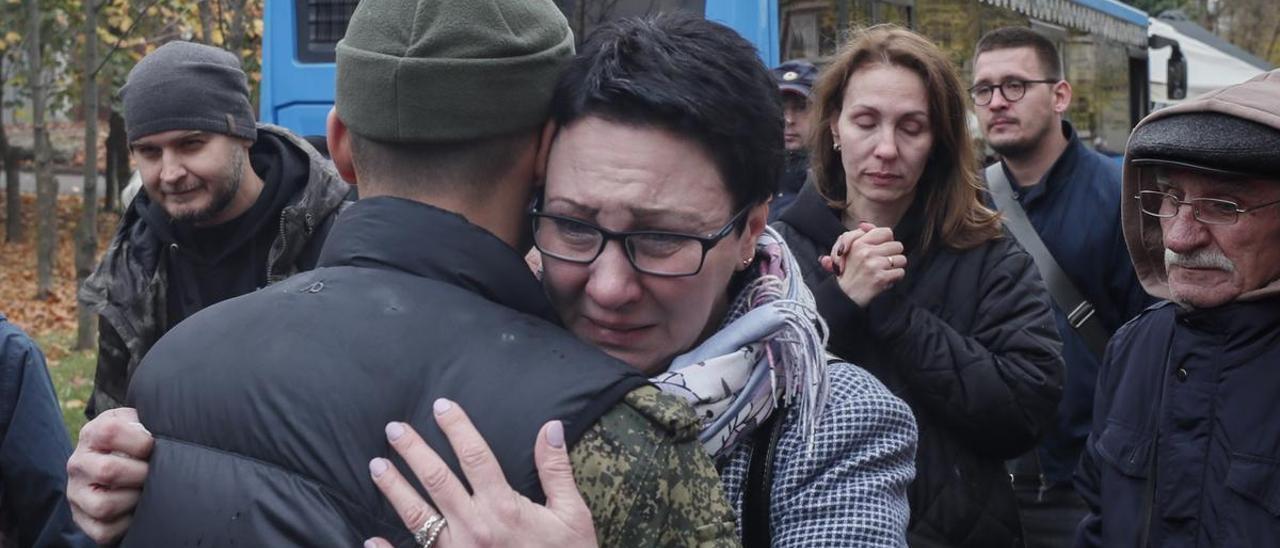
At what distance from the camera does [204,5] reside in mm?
15555

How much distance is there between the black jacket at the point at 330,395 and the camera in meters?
1.55

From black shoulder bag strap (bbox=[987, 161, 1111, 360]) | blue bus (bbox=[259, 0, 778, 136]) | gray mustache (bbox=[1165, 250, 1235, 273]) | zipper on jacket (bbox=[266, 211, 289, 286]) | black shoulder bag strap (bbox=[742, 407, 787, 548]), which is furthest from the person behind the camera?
blue bus (bbox=[259, 0, 778, 136])

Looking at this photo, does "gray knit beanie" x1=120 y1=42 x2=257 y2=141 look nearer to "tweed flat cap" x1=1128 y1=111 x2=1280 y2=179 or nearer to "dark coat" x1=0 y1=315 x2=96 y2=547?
"dark coat" x1=0 y1=315 x2=96 y2=547

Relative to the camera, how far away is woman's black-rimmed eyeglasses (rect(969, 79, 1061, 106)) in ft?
19.0

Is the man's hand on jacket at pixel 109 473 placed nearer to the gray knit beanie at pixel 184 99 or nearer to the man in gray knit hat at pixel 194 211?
the man in gray knit hat at pixel 194 211

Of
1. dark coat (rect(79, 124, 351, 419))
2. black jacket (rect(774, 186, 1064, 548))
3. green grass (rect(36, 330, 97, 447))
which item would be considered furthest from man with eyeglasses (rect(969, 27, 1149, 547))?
green grass (rect(36, 330, 97, 447))

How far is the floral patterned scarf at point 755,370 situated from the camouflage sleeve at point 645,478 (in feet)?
1.38

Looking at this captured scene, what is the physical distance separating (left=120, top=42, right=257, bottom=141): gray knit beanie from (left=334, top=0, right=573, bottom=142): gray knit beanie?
9.81ft

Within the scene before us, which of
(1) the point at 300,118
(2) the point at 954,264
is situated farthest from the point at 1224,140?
(1) the point at 300,118

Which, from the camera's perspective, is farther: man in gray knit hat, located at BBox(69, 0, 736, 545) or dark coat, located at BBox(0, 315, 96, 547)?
dark coat, located at BBox(0, 315, 96, 547)

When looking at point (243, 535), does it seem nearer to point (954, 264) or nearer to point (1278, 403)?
point (1278, 403)

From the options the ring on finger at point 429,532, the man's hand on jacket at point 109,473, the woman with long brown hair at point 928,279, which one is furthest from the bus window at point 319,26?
the ring on finger at point 429,532

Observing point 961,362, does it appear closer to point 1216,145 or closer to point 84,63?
point 1216,145

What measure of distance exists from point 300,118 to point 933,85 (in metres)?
5.18
